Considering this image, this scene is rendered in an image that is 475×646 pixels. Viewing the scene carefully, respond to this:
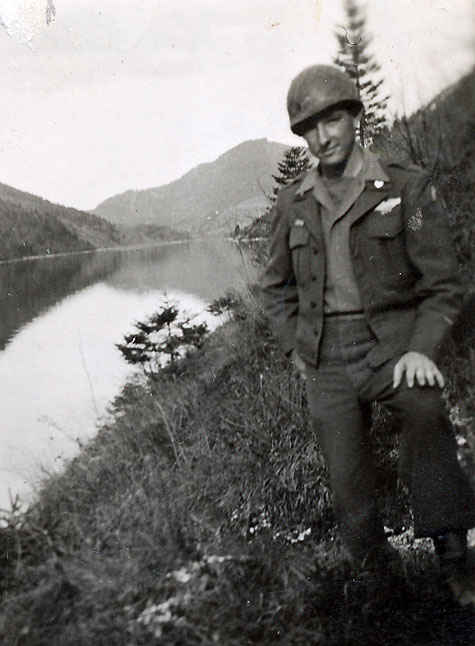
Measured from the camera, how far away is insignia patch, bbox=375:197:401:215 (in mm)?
2381

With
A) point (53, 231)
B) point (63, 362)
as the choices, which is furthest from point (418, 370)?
point (53, 231)

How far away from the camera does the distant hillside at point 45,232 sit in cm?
10006

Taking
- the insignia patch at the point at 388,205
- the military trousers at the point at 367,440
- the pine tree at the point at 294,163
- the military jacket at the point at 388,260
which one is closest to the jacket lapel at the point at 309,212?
the military jacket at the point at 388,260

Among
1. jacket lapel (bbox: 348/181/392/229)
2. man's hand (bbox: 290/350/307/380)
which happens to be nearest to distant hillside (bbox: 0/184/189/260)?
man's hand (bbox: 290/350/307/380)

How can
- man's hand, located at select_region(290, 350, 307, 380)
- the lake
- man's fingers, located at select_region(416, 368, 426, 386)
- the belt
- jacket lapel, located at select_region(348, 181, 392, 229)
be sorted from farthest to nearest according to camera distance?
the lake
man's hand, located at select_region(290, 350, 307, 380)
the belt
jacket lapel, located at select_region(348, 181, 392, 229)
man's fingers, located at select_region(416, 368, 426, 386)

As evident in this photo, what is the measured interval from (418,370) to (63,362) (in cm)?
1706

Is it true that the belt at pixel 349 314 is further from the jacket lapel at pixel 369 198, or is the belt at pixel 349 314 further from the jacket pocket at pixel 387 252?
the jacket lapel at pixel 369 198

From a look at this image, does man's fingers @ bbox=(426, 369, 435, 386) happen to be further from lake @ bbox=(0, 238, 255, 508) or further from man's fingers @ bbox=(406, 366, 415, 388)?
lake @ bbox=(0, 238, 255, 508)

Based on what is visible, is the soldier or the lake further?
the lake

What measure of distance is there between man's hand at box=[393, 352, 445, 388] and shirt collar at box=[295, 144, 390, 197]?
664 millimetres

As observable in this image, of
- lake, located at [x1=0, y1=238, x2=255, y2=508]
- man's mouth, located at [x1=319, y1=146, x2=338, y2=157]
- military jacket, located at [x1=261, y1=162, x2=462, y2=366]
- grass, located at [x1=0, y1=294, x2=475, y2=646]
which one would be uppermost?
man's mouth, located at [x1=319, y1=146, x2=338, y2=157]

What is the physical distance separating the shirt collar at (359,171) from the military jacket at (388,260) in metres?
0.02

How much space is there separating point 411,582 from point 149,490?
1.68 meters

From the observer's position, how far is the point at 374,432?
381cm
